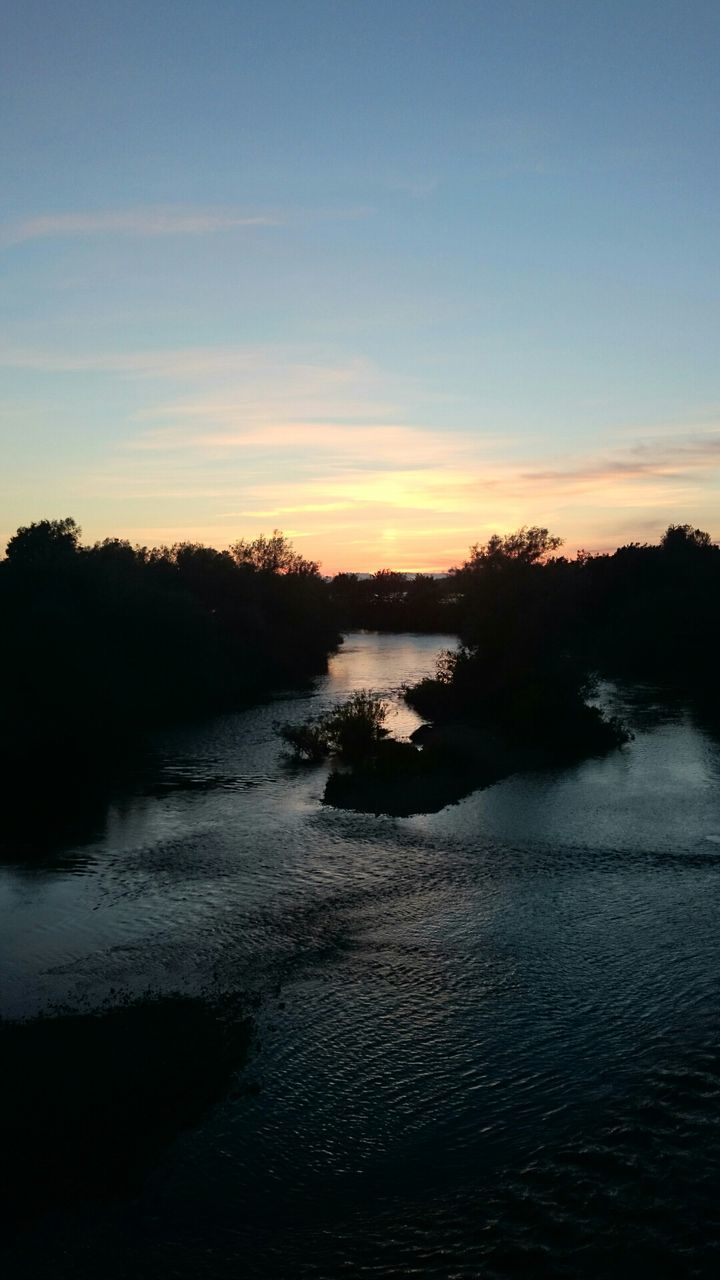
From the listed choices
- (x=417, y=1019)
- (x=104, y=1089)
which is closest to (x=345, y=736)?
(x=417, y=1019)

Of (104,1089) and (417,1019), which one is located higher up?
(104,1089)

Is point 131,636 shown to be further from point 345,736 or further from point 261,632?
point 345,736

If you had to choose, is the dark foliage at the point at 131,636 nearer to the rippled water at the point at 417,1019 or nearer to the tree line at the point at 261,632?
the tree line at the point at 261,632

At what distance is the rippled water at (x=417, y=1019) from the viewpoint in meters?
13.7

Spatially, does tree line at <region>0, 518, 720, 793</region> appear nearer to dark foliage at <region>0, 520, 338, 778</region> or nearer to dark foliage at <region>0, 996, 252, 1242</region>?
dark foliage at <region>0, 520, 338, 778</region>

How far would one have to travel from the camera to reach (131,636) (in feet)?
237

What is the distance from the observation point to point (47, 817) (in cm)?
3881

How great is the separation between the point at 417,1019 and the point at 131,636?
183ft

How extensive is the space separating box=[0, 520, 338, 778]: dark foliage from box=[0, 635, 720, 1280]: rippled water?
39.7 ft

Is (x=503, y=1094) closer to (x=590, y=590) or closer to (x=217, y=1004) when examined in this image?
(x=217, y=1004)

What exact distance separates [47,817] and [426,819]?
15039 mm

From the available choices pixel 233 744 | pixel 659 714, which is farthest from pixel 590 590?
pixel 233 744

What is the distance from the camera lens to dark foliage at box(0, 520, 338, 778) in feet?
164

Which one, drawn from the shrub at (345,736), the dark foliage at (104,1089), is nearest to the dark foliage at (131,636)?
the shrub at (345,736)
